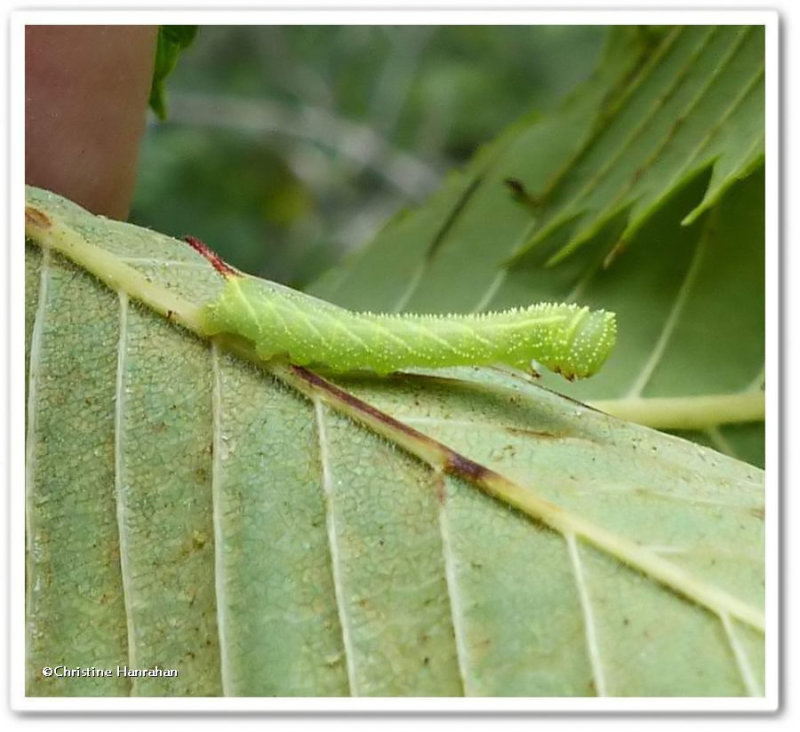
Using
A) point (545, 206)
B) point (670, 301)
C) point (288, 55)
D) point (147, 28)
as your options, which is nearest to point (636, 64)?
point (545, 206)

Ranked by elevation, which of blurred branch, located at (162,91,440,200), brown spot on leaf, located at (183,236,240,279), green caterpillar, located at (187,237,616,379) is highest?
blurred branch, located at (162,91,440,200)

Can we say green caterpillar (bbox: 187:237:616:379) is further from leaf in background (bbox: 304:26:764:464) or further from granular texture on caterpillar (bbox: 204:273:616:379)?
leaf in background (bbox: 304:26:764:464)

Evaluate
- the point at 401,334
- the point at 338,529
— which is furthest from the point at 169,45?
the point at 338,529

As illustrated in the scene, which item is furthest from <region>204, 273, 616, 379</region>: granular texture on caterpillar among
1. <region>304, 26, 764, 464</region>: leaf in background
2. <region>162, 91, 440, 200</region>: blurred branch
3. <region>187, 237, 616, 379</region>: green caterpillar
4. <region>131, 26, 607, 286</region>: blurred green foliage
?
<region>162, 91, 440, 200</region>: blurred branch

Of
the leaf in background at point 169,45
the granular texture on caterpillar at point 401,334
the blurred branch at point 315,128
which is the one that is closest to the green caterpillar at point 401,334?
the granular texture on caterpillar at point 401,334

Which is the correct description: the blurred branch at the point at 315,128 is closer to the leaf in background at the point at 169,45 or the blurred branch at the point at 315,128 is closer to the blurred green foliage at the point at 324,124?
the blurred green foliage at the point at 324,124

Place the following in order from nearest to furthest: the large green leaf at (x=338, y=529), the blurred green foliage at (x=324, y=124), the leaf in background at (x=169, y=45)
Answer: the large green leaf at (x=338, y=529), the leaf in background at (x=169, y=45), the blurred green foliage at (x=324, y=124)

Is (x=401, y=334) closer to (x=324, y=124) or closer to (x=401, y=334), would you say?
(x=401, y=334)

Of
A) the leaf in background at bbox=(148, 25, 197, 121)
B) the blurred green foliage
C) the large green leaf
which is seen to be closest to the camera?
the large green leaf
